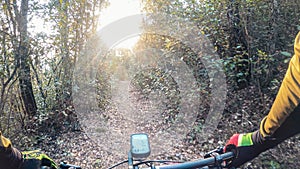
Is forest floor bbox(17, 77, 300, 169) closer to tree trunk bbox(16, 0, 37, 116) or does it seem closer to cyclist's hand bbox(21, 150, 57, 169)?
tree trunk bbox(16, 0, 37, 116)

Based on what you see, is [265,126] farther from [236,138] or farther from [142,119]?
[142,119]

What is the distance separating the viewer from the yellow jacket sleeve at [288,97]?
34.0 inches

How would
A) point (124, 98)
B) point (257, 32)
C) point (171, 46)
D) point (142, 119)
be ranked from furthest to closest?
point (124, 98) < point (142, 119) < point (171, 46) < point (257, 32)

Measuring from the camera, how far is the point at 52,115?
15.5ft

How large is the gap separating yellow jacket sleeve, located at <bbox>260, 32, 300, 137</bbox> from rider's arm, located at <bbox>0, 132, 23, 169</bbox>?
3.31 ft

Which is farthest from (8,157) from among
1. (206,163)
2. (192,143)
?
(192,143)

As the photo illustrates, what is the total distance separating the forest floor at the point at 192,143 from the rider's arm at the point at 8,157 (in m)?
2.38

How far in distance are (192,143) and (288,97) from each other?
2942 millimetres

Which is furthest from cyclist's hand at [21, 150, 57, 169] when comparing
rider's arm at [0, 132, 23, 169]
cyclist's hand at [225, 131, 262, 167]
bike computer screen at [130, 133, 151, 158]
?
cyclist's hand at [225, 131, 262, 167]

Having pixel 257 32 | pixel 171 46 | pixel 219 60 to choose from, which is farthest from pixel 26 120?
pixel 257 32

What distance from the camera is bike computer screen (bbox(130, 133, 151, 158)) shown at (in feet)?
3.41

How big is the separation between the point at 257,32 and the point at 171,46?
1799 mm

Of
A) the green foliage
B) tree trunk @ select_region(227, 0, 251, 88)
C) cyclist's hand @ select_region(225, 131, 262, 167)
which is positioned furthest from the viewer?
tree trunk @ select_region(227, 0, 251, 88)

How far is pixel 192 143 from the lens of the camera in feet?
12.4
